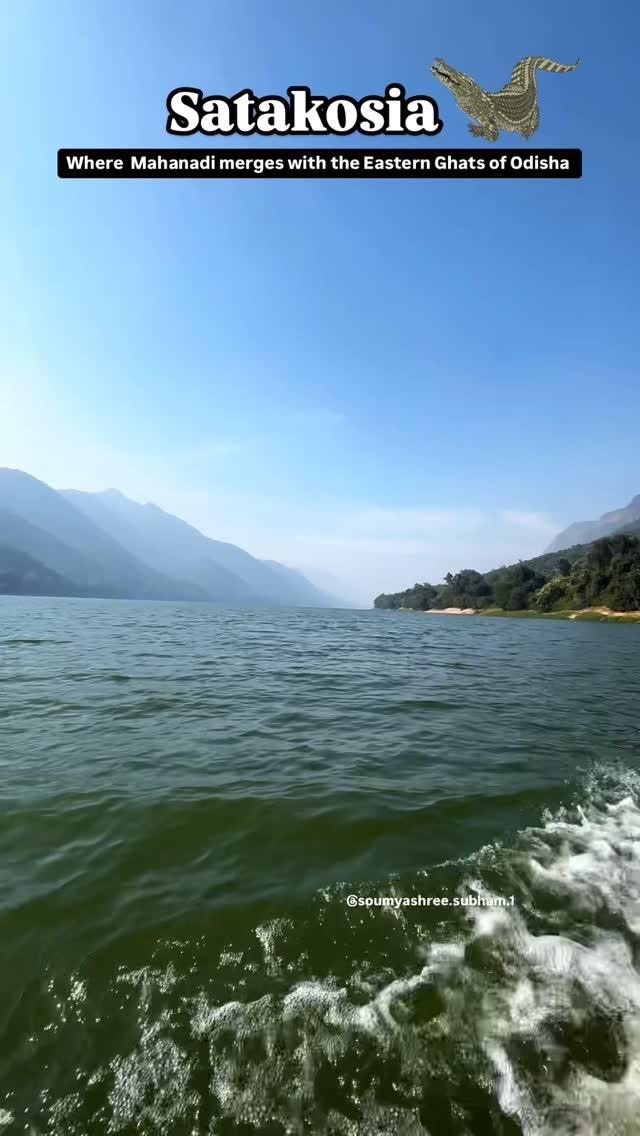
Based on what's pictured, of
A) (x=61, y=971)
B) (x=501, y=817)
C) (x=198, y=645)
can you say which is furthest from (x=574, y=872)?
(x=198, y=645)

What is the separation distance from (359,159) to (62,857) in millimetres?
19856

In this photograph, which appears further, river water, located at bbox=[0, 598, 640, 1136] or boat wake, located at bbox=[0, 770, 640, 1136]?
river water, located at bbox=[0, 598, 640, 1136]

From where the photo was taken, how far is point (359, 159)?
48.8 feet

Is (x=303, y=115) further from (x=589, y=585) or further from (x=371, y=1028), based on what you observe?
(x=589, y=585)

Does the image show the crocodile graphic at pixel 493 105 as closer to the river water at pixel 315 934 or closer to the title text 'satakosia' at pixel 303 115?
the title text 'satakosia' at pixel 303 115

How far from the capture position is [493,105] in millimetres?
16484

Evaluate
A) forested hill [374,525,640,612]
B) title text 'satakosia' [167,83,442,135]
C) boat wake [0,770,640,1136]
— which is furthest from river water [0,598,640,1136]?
forested hill [374,525,640,612]

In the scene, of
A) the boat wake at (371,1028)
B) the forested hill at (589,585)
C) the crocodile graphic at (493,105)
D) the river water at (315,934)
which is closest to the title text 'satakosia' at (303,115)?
the crocodile graphic at (493,105)

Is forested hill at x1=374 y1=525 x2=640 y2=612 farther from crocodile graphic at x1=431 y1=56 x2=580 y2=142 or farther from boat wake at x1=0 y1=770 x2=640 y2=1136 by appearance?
boat wake at x1=0 y1=770 x2=640 y2=1136

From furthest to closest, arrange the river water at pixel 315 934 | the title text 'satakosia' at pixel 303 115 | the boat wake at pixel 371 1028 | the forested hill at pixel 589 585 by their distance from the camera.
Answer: the forested hill at pixel 589 585
the title text 'satakosia' at pixel 303 115
the river water at pixel 315 934
the boat wake at pixel 371 1028

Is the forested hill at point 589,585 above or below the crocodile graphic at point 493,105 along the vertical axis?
below

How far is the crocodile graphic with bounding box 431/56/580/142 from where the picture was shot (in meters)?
16.2

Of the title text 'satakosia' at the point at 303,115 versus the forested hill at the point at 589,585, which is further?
the forested hill at the point at 589,585

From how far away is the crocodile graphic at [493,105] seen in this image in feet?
53.2
